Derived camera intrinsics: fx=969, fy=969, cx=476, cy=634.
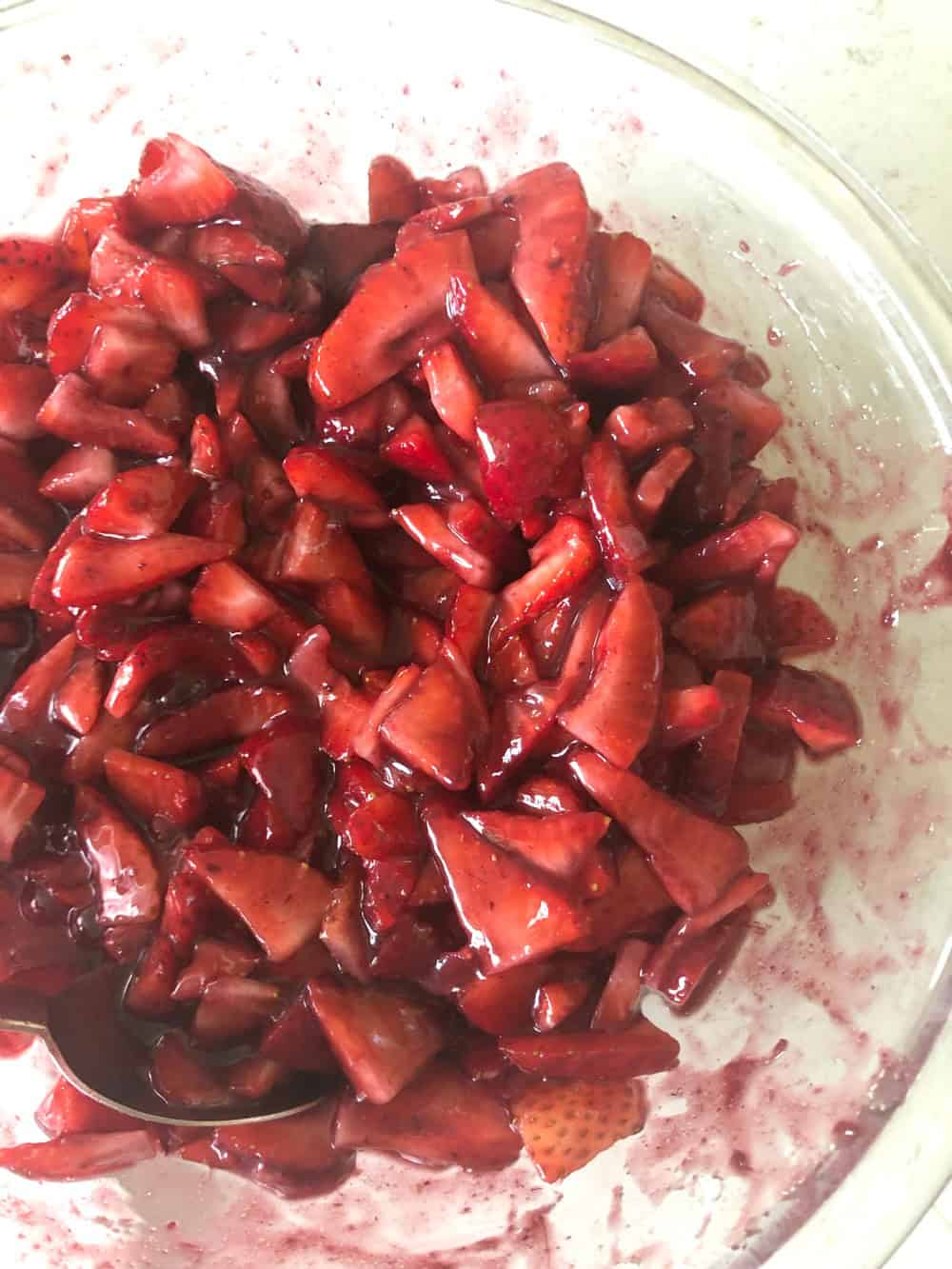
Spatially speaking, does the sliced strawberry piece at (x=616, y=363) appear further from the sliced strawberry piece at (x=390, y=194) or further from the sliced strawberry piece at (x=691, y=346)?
the sliced strawberry piece at (x=390, y=194)

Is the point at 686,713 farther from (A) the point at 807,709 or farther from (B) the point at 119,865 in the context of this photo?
(B) the point at 119,865

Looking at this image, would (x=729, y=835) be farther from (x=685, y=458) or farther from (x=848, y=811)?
(x=685, y=458)

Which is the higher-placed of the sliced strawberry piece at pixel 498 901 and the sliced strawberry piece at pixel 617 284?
the sliced strawberry piece at pixel 617 284

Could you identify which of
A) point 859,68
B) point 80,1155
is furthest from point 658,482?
point 80,1155

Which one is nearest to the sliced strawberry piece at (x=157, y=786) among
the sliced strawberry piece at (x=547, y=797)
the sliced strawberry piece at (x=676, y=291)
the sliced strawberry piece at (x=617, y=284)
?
the sliced strawberry piece at (x=547, y=797)

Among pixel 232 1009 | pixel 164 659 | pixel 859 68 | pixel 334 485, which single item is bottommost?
pixel 232 1009

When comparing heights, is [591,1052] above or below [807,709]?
below

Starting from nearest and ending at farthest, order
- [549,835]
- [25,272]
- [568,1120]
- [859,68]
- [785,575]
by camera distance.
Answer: [549,835], [568,1120], [25,272], [785,575], [859,68]
